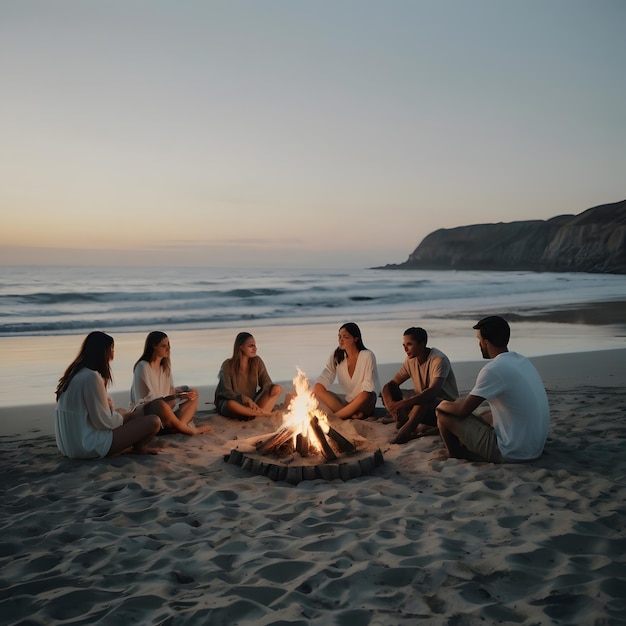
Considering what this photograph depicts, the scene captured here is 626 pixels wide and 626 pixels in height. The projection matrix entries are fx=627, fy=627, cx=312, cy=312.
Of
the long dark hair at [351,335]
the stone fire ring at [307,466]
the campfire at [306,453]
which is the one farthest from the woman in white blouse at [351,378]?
the stone fire ring at [307,466]

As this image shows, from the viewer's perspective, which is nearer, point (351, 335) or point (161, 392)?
point (161, 392)

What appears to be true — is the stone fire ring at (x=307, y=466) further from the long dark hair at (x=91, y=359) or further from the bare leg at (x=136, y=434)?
the long dark hair at (x=91, y=359)

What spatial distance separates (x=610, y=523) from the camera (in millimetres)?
4539

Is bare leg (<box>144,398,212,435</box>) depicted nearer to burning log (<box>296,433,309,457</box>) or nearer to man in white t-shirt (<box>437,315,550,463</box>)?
burning log (<box>296,433,309,457</box>)

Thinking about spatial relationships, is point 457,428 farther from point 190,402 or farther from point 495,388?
point 190,402

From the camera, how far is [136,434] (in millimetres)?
6410

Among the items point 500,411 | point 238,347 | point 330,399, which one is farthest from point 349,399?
point 500,411

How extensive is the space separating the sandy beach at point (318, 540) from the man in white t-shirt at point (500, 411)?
18 centimetres

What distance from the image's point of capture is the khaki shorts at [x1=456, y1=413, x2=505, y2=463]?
598cm

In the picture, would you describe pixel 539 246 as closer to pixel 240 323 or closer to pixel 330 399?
pixel 240 323

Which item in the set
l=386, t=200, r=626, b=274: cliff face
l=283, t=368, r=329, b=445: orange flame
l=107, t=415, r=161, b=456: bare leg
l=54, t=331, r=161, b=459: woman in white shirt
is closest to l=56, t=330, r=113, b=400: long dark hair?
l=54, t=331, r=161, b=459: woman in white shirt

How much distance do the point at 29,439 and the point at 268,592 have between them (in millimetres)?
4734

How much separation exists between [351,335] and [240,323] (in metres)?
13.8

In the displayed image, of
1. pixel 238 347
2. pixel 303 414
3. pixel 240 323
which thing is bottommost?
pixel 240 323
